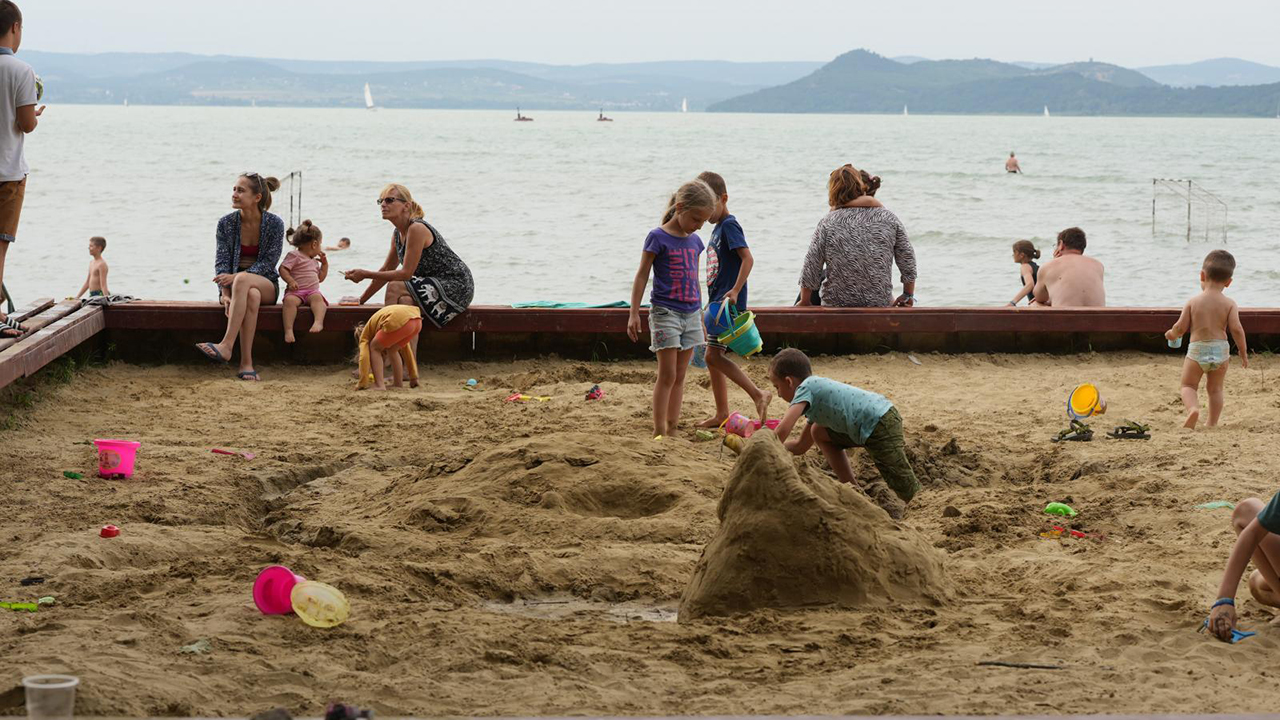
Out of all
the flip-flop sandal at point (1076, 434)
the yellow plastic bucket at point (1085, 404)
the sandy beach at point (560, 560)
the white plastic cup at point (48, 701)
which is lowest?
the sandy beach at point (560, 560)

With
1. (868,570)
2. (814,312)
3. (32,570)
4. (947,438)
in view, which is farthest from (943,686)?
(814,312)

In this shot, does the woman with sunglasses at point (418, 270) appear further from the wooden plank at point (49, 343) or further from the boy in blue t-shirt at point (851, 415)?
the boy in blue t-shirt at point (851, 415)

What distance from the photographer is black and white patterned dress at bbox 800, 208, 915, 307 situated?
30.0 ft

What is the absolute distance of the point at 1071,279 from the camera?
32.9 feet

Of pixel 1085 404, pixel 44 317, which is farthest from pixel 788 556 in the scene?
pixel 44 317

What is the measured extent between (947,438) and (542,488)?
8.17ft

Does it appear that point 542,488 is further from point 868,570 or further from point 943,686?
point 943,686

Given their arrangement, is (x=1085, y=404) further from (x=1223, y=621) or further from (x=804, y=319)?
(x=1223, y=621)

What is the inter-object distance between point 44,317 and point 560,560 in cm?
516

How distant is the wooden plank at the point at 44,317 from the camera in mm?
7461

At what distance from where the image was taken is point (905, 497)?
588 centimetres

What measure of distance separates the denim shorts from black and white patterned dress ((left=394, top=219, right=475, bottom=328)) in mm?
2367

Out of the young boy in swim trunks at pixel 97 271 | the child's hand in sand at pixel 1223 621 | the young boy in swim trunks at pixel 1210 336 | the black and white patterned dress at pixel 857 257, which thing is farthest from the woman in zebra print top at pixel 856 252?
the young boy in swim trunks at pixel 97 271

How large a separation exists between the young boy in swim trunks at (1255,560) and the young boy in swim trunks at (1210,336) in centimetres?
318
